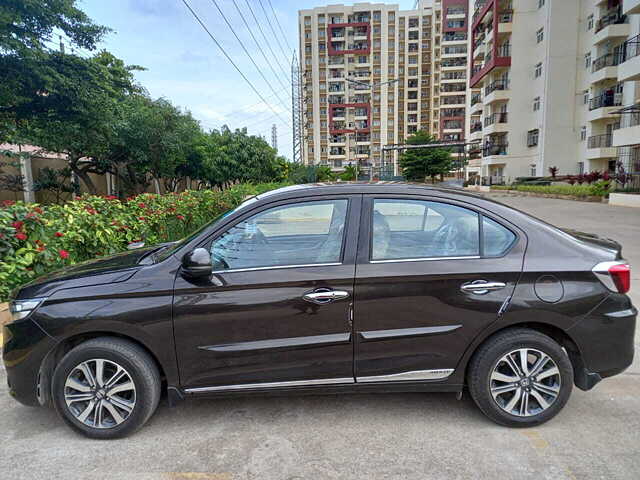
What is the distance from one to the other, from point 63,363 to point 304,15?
8705 centimetres

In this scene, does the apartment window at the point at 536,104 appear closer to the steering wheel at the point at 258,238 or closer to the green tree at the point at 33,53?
the green tree at the point at 33,53

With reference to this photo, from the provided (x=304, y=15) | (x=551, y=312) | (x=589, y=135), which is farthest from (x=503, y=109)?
(x=304, y=15)

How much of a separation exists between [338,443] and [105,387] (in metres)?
1.54

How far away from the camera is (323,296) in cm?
266

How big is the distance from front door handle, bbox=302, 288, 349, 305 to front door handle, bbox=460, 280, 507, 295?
2.61 feet

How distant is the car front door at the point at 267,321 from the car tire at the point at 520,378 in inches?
35.3

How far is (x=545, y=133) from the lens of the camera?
35125 mm

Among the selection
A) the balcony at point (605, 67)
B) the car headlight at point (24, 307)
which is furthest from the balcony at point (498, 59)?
the car headlight at point (24, 307)

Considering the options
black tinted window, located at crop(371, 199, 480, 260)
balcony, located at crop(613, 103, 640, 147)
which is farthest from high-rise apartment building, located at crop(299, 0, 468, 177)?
black tinted window, located at crop(371, 199, 480, 260)

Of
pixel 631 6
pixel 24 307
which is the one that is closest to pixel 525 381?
pixel 24 307

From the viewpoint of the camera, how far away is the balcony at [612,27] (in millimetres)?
28922

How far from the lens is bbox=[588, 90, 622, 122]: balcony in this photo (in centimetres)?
2962

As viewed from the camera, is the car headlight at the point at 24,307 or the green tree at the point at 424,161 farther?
the green tree at the point at 424,161

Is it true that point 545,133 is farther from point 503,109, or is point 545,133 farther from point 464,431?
point 464,431
